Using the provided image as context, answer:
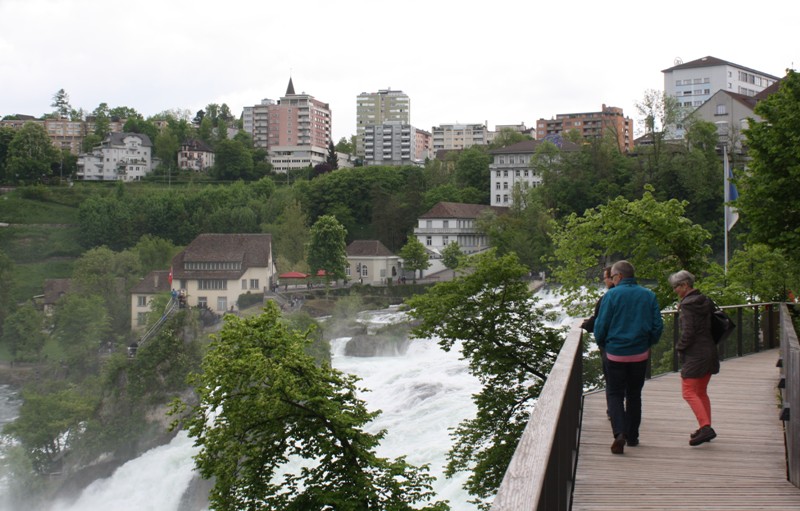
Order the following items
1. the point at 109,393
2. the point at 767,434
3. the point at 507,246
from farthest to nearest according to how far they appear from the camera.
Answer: the point at 507,246
the point at 109,393
the point at 767,434

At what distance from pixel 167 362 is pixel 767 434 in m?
45.6

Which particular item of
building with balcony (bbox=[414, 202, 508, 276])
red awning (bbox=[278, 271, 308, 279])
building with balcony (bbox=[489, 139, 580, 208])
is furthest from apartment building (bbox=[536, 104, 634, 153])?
red awning (bbox=[278, 271, 308, 279])

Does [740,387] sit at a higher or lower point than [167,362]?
higher

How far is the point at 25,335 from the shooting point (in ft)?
216

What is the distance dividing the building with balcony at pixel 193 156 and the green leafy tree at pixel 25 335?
2918 inches

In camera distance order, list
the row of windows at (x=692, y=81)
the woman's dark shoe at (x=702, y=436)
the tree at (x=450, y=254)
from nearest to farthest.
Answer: the woman's dark shoe at (x=702, y=436), the tree at (x=450, y=254), the row of windows at (x=692, y=81)

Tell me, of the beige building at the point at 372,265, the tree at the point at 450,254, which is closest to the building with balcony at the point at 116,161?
the beige building at the point at 372,265

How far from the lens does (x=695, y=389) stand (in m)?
6.61

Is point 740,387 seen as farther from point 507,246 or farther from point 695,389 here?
point 507,246

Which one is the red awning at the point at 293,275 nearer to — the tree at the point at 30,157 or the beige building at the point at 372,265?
the beige building at the point at 372,265

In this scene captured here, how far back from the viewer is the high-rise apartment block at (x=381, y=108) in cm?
18475

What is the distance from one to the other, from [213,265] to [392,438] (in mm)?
50266

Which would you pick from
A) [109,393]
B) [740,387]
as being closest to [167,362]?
[109,393]

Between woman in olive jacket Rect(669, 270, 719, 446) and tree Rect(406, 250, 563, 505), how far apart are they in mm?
11437
